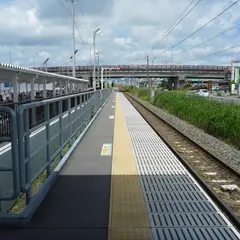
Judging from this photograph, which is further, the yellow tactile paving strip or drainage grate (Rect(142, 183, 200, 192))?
drainage grate (Rect(142, 183, 200, 192))

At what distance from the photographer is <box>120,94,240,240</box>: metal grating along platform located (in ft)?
13.9

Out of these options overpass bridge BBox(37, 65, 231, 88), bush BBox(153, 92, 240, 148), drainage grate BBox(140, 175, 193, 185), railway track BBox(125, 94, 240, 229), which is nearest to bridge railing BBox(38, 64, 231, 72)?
overpass bridge BBox(37, 65, 231, 88)

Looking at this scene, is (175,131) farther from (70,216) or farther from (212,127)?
(70,216)

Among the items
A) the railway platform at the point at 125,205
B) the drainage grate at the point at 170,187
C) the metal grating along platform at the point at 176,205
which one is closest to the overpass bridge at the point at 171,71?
the metal grating along platform at the point at 176,205

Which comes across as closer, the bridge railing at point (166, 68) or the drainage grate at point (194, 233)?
the drainage grate at point (194, 233)

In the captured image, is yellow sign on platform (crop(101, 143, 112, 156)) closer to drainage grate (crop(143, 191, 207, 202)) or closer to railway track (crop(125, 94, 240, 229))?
railway track (crop(125, 94, 240, 229))

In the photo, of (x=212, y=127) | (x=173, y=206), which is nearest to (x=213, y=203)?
(x=173, y=206)

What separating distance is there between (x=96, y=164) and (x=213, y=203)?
3.05m

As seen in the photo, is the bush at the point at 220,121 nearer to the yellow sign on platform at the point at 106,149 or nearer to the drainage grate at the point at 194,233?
the yellow sign on platform at the point at 106,149

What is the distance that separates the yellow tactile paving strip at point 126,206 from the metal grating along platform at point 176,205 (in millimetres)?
109

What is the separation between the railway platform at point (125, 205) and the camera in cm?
415

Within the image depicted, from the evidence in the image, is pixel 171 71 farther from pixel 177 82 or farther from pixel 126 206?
pixel 126 206

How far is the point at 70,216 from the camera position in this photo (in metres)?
4.59

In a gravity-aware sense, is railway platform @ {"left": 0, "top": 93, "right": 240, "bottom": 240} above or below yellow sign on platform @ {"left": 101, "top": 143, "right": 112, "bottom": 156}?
above
